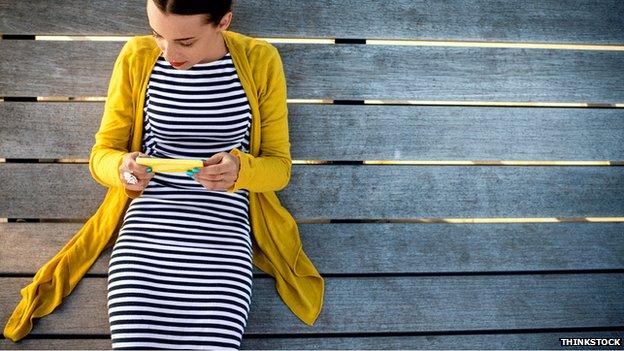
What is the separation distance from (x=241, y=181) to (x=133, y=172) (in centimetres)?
28

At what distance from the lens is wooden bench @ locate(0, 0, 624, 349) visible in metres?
1.78

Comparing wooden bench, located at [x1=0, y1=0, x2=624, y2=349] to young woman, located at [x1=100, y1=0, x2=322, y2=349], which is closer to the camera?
young woman, located at [x1=100, y1=0, x2=322, y2=349]

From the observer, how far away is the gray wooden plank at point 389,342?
1.71 m

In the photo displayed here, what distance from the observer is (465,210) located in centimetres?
191

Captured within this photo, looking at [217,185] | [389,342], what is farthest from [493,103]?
[217,185]

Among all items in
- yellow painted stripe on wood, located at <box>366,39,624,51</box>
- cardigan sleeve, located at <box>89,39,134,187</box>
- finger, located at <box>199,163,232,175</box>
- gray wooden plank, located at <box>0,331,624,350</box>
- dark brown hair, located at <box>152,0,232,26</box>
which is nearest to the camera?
dark brown hair, located at <box>152,0,232,26</box>

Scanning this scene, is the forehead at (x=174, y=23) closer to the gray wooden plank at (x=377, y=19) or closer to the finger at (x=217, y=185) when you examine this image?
the finger at (x=217, y=185)

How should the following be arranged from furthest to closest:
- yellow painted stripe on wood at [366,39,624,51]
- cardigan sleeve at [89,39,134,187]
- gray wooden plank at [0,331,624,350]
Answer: yellow painted stripe on wood at [366,39,624,51] → gray wooden plank at [0,331,624,350] → cardigan sleeve at [89,39,134,187]

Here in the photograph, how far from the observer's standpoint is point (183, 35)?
131 centimetres

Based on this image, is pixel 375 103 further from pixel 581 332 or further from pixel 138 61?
pixel 581 332

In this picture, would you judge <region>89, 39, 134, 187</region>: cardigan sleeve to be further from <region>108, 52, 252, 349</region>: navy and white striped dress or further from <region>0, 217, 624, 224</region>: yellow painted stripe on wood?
<region>0, 217, 624, 224</region>: yellow painted stripe on wood

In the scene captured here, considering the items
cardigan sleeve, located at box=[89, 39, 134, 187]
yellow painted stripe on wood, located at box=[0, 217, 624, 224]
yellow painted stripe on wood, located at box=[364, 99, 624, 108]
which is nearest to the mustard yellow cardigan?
cardigan sleeve, located at box=[89, 39, 134, 187]

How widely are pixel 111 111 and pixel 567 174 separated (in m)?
1.59

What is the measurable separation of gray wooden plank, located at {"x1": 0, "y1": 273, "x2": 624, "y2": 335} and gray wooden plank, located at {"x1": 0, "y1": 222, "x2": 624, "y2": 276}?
0.14 feet
